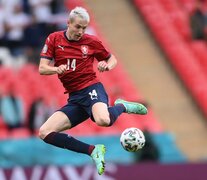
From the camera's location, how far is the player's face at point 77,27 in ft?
44.1

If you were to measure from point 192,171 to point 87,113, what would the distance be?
4.28 metres

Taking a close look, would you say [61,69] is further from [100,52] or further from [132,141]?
[132,141]

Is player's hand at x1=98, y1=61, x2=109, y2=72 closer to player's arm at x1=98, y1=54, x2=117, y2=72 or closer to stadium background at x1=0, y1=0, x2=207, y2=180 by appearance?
player's arm at x1=98, y1=54, x2=117, y2=72

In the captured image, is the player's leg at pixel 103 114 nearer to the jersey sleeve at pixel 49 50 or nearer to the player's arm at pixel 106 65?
the player's arm at pixel 106 65

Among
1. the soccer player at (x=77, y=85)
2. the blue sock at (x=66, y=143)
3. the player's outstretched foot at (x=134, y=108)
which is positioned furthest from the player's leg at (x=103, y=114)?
the blue sock at (x=66, y=143)

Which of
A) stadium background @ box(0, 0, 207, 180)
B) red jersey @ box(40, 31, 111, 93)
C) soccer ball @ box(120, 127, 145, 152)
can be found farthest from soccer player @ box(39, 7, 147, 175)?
stadium background @ box(0, 0, 207, 180)

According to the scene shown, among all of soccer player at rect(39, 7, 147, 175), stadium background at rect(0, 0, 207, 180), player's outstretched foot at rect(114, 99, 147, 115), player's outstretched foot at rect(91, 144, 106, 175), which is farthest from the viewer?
stadium background at rect(0, 0, 207, 180)

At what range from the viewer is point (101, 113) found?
13555mm

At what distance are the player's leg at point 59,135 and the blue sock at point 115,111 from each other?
43 cm

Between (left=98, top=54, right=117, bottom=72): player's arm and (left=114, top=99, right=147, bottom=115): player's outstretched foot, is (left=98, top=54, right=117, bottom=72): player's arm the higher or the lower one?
the higher one

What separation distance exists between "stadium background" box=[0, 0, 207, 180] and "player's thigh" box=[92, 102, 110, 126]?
382 cm

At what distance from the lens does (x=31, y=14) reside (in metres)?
20.7

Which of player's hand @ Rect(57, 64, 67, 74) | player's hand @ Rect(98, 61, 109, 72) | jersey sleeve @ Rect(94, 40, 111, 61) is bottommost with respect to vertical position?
player's hand @ Rect(98, 61, 109, 72)

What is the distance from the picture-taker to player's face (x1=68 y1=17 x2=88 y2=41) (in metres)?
13.4
